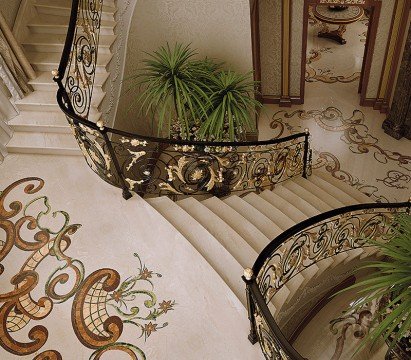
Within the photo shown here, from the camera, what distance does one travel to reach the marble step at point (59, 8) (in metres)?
4.64

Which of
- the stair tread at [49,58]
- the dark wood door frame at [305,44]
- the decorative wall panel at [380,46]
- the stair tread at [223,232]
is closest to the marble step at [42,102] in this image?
the stair tread at [49,58]

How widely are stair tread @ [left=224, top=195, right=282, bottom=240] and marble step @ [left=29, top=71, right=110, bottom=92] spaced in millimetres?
1758

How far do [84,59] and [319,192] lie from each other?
2.97 meters

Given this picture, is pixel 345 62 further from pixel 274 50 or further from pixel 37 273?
pixel 37 273

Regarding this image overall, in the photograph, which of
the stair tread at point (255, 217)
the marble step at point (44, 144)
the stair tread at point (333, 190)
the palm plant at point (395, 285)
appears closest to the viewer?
the palm plant at point (395, 285)

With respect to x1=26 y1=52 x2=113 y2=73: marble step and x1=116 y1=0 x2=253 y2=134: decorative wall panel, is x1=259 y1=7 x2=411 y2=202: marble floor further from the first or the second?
x1=26 y1=52 x2=113 y2=73: marble step

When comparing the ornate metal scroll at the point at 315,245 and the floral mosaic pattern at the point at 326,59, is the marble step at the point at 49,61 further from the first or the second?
the floral mosaic pattern at the point at 326,59

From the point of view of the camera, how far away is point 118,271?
3.04 meters

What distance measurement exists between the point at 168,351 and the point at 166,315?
0.79ft

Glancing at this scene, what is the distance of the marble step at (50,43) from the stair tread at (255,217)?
2.12m

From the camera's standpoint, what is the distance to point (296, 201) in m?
4.60

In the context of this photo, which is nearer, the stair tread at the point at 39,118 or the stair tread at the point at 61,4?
the stair tread at the point at 39,118

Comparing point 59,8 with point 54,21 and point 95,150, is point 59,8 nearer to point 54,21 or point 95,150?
point 54,21

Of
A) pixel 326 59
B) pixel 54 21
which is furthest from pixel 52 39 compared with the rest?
pixel 326 59
